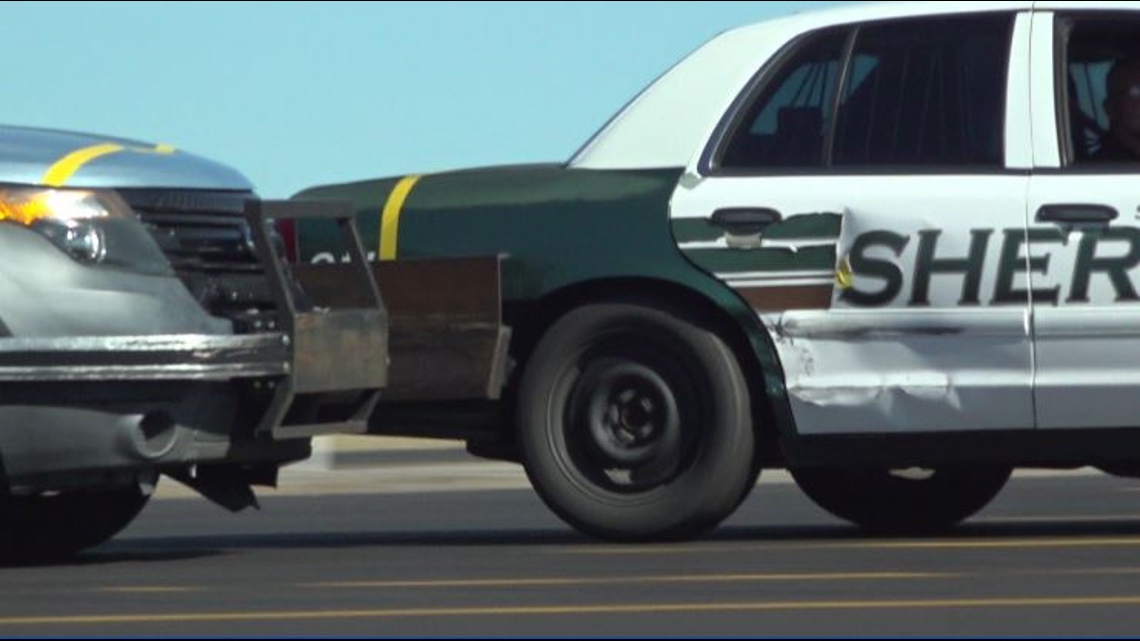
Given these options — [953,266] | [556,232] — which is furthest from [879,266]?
[556,232]

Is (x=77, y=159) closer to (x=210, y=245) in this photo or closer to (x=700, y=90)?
(x=210, y=245)

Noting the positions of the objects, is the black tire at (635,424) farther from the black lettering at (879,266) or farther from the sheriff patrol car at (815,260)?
the black lettering at (879,266)

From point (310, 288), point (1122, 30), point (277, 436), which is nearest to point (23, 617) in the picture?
point (277, 436)

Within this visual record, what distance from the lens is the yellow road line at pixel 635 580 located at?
30.7 ft

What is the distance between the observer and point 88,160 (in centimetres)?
995

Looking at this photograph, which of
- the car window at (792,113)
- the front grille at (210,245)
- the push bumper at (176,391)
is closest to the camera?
the push bumper at (176,391)

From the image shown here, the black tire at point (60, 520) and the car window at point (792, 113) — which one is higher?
the car window at point (792, 113)

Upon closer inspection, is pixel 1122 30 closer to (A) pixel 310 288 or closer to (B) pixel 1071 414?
(B) pixel 1071 414

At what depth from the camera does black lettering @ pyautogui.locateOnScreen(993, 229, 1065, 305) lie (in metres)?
10.2

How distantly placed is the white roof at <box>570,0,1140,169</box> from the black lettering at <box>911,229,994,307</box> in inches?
32.5

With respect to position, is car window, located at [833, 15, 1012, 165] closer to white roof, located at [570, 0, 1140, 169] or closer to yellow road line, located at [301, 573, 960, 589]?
white roof, located at [570, 0, 1140, 169]

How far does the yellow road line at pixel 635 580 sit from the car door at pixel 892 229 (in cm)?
97

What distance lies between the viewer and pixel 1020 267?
1022 cm

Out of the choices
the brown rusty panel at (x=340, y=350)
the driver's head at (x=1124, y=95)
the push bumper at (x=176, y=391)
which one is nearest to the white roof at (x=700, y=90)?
the driver's head at (x=1124, y=95)
